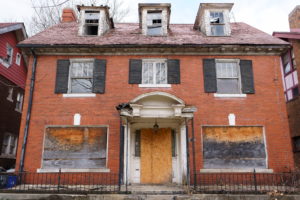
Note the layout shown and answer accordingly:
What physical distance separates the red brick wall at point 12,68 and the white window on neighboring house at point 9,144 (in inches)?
138

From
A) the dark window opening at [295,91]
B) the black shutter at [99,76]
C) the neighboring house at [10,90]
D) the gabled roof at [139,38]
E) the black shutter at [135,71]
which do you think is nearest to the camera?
the black shutter at [99,76]

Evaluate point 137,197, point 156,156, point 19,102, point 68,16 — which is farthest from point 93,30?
point 137,197

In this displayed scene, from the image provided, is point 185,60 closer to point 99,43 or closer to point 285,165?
point 99,43

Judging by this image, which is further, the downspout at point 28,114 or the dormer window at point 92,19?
the dormer window at point 92,19

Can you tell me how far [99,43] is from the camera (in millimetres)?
12367

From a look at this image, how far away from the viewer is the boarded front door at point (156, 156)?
11703mm

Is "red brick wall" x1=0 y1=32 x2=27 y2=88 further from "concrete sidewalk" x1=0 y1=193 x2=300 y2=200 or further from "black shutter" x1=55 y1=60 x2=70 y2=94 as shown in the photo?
"concrete sidewalk" x1=0 y1=193 x2=300 y2=200

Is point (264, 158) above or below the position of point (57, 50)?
below

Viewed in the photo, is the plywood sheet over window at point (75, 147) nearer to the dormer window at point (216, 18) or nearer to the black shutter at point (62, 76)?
the black shutter at point (62, 76)

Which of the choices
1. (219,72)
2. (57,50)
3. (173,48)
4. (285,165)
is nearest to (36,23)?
(57,50)

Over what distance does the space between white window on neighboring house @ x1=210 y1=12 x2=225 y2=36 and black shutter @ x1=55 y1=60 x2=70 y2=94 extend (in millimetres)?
7600

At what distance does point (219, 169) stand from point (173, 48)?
584cm

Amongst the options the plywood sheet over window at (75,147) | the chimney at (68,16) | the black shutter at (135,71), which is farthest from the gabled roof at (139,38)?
the plywood sheet over window at (75,147)

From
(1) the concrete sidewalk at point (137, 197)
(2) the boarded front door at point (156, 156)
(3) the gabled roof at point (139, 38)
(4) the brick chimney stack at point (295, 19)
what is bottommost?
(1) the concrete sidewalk at point (137, 197)
